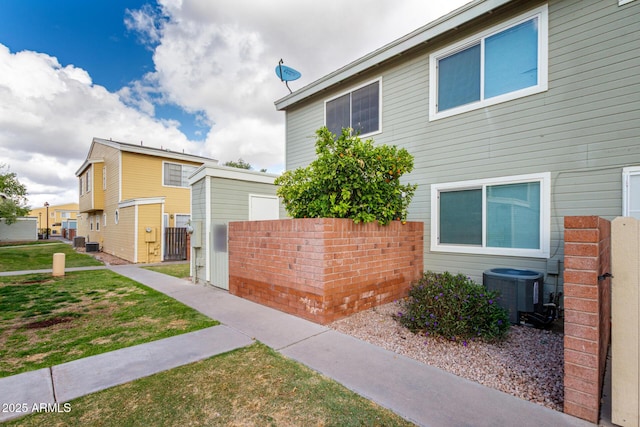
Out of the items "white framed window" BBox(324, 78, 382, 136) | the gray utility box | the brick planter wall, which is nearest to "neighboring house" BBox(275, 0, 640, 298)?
"white framed window" BBox(324, 78, 382, 136)

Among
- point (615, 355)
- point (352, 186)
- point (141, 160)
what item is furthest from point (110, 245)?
point (615, 355)

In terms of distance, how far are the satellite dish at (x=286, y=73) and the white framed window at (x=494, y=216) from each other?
6.43 meters

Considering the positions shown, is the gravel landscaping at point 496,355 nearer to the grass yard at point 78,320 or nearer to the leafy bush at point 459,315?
the leafy bush at point 459,315

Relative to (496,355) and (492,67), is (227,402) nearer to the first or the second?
(496,355)

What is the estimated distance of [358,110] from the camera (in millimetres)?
8055

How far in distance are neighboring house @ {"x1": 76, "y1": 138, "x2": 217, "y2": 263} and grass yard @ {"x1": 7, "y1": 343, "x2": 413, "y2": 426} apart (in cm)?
1232

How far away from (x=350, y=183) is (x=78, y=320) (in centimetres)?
→ 526

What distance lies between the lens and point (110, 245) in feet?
54.6

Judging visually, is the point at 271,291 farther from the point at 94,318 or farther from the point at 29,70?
the point at 29,70

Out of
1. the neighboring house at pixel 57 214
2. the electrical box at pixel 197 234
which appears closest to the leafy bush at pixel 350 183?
the electrical box at pixel 197 234

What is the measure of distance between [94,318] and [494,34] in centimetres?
920

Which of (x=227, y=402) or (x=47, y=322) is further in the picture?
(x=47, y=322)

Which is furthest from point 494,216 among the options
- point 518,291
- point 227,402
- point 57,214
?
point 57,214

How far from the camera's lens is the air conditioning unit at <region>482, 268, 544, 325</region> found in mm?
4293
